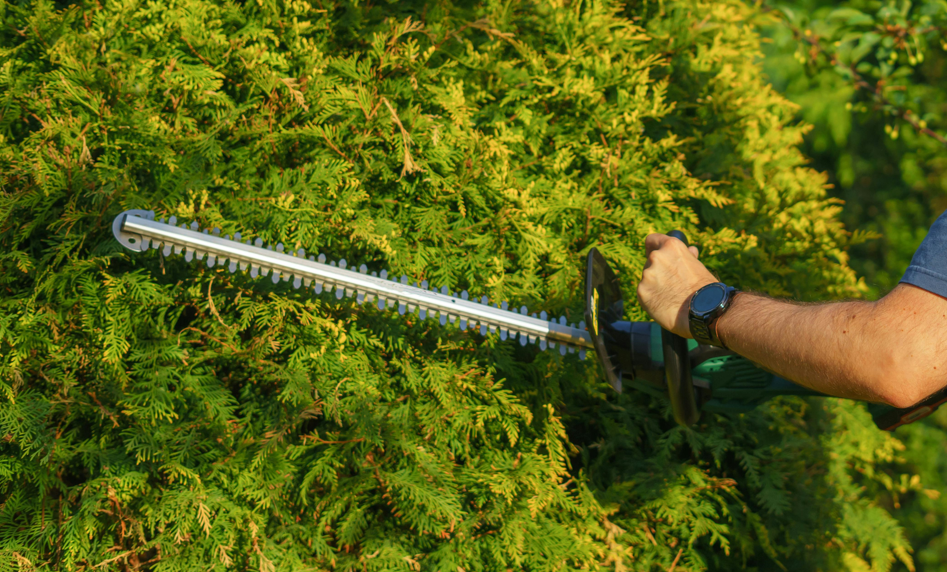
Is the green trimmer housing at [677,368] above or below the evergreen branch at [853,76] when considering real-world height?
below

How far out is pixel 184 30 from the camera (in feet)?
5.49

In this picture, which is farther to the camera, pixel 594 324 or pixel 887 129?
pixel 887 129

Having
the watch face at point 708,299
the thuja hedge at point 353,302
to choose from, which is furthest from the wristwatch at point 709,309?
the thuja hedge at point 353,302

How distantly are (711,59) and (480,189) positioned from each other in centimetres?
105

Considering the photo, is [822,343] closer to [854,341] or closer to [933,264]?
[854,341]

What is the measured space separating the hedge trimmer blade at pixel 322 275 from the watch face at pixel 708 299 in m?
0.36

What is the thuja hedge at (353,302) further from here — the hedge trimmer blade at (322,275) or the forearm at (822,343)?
the forearm at (822,343)

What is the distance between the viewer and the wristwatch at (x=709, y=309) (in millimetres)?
1267

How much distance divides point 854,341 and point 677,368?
0.45m

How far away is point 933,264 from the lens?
3.14 feet

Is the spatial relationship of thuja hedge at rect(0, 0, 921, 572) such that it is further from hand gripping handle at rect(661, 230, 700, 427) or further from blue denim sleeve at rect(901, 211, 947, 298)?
blue denim sleeve at rect(901, 211, 947, 298)

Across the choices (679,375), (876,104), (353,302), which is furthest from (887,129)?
(353,302)

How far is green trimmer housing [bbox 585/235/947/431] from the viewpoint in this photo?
4.74ft

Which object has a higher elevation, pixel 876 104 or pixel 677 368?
pixel 876 104
